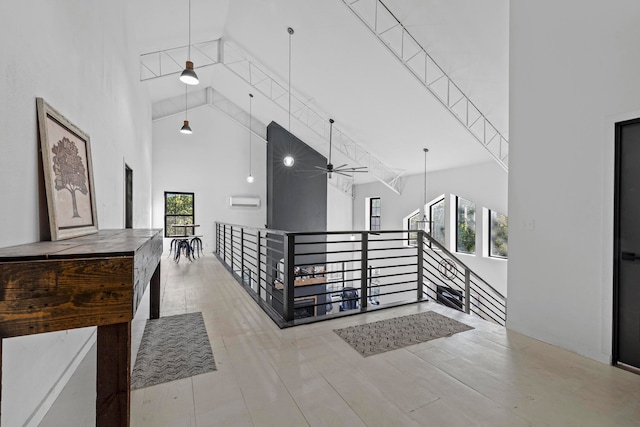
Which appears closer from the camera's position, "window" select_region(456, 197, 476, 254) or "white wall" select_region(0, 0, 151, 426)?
"white wall" select_region(0, 0, 151, 426)

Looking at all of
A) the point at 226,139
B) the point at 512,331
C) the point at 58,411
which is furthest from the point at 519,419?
the point at 226,139

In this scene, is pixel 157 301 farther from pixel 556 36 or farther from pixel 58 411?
pixel 556 36

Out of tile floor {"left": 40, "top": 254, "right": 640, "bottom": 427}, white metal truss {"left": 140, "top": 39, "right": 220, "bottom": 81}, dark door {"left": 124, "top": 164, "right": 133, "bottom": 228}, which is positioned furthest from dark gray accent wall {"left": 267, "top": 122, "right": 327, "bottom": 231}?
tile floor {"left": 40, "top": 254, "right": 640, "bottom": 427}

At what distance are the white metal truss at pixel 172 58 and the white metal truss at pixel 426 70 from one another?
3.64 meters

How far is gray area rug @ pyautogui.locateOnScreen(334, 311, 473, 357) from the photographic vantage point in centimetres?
243

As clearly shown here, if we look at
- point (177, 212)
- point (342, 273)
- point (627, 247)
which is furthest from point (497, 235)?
point (177, 212)

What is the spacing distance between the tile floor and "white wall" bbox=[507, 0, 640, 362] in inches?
12.7

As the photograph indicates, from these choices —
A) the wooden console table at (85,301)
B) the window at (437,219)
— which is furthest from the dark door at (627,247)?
the window at (437,219)

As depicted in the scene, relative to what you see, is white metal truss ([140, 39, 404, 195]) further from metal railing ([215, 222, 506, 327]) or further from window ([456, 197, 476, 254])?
metal railing ([215, 222, 506, 327])

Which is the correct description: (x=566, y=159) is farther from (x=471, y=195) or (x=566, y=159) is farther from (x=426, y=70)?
(x=471, y=195)

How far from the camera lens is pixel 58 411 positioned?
5.34 ft

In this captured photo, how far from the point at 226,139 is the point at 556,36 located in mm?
8504

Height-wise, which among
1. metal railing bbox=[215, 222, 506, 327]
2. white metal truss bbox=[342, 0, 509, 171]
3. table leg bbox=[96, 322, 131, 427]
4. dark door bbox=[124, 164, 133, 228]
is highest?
white metal truss bbox=[342, 0, 509, 171]

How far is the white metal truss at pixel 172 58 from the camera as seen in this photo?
5766mm
